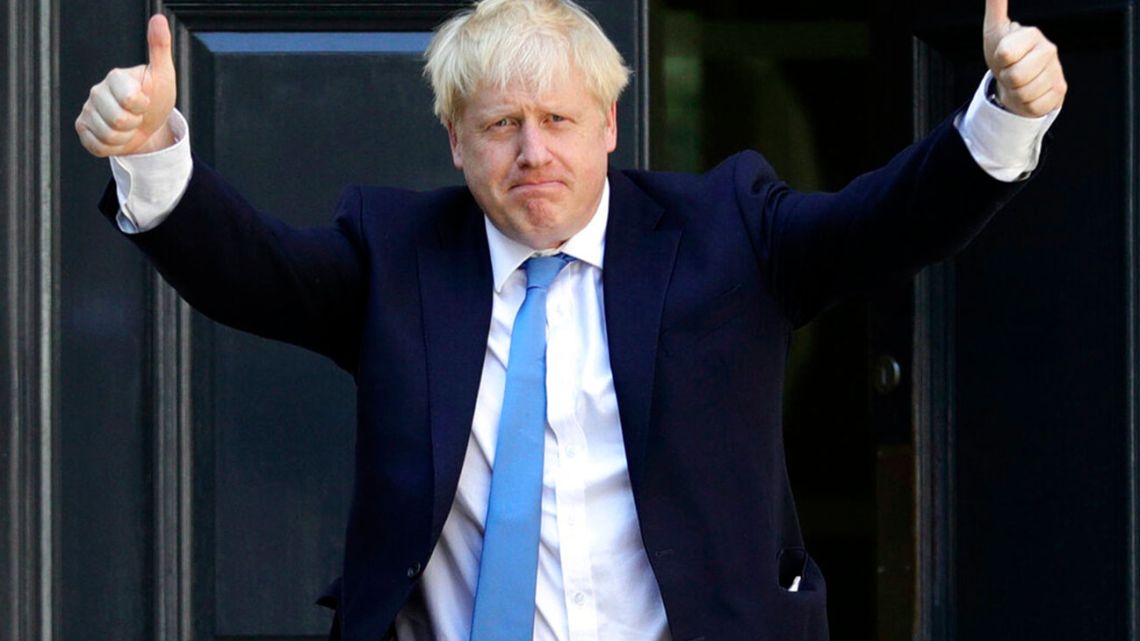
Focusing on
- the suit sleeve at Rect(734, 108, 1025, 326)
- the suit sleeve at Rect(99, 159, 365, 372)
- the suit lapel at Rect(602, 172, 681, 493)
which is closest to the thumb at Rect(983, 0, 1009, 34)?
the suit sleeve at Rect(734, 108, 1025, 326)

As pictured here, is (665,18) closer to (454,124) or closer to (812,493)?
(812,493)

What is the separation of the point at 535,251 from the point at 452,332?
0.16 m

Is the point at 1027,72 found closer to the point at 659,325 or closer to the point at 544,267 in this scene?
the point at 659,325

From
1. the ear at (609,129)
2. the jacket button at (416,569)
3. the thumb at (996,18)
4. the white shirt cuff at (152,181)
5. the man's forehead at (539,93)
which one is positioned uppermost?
the thumb at (996,18)

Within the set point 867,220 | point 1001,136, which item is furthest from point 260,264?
point 1001,136

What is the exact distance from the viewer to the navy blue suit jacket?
2439mm

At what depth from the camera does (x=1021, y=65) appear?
2199mm

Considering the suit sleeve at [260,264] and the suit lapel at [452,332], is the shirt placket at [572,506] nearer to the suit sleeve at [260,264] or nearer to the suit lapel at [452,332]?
the suit lapel at [452,332]

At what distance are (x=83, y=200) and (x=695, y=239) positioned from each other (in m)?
1.32

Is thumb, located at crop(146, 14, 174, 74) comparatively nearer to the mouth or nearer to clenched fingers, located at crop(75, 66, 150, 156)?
clenched fingers, located at crop(75, 66, 150, 156)

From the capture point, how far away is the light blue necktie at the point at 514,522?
97.3 inches

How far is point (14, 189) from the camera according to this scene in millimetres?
3322

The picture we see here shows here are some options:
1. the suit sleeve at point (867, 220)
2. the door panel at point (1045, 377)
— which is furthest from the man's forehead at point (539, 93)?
the door panel at point (1045, 377)

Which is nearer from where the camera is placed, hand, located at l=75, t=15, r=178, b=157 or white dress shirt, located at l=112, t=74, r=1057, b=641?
hand, located at l=75, t=15, r=178, b=157
